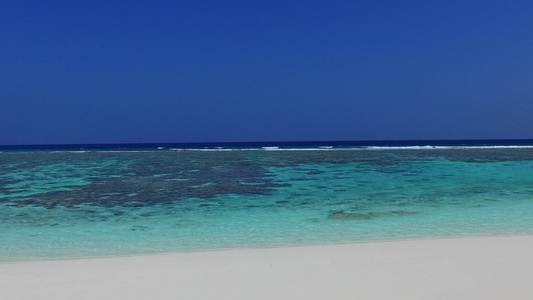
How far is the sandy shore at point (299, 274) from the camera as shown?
3.96 meters

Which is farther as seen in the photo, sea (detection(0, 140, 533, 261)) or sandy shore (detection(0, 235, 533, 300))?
sea (detection(0, 140, 533, 261))

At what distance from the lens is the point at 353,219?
802cm

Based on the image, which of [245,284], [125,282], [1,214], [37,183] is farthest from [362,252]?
[37,183]

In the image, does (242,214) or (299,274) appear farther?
(242,214)

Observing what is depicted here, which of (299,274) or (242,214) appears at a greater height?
(299,274)

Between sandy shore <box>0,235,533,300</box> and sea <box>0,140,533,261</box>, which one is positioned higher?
sandy shore <box>0,235,533,300</box>

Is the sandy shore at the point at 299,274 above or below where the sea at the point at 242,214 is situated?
above

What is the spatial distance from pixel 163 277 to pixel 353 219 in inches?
177

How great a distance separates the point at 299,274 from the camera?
14.7 ft

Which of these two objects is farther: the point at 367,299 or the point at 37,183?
the point at 37,183

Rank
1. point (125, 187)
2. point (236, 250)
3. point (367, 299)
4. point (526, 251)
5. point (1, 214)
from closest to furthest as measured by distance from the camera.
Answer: point (367, 299), point (526, 251), point (236, 250), point (1, 214), point (125, 187)

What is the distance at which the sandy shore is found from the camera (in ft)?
13.0

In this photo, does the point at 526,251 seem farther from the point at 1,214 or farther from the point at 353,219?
the point at 1,214

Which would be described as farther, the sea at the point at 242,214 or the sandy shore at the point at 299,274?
the sea at the point at 242,214
